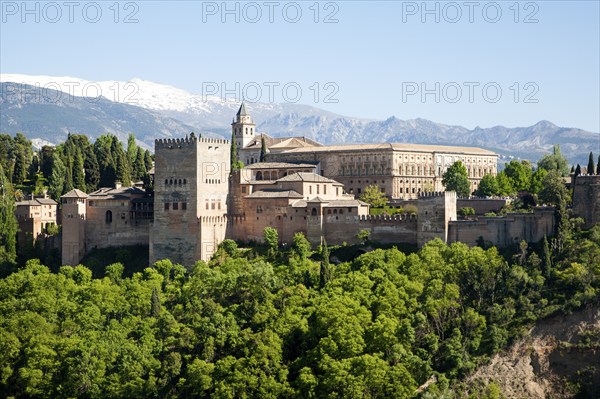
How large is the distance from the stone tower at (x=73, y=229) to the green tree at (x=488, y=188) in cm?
3771

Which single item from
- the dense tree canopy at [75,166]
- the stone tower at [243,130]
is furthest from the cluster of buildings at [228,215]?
the stone tower at [243,130]

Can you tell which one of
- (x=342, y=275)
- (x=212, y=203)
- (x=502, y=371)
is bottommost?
(x=502, y=371)

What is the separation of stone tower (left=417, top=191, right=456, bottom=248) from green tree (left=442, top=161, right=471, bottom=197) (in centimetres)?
2256

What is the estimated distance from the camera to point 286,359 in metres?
61.8

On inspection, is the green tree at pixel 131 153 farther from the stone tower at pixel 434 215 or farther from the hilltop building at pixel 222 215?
the stone tower at pixel 434 215

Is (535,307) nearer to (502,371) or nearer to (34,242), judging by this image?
(502,371)

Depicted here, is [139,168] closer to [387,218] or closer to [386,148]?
[386,148]

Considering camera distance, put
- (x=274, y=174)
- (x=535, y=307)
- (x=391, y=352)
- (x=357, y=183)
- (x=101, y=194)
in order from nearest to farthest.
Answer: (x=391, y=352) < (x=535, y=307) < (x=101, y=194) < (x=274, y=174) < (x=357, y=183)

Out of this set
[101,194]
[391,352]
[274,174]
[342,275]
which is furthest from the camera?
[274,174]

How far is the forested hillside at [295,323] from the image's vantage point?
194 ft

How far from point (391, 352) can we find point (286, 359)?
261 inches

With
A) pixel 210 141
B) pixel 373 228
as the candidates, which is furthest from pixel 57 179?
pixel 373 228

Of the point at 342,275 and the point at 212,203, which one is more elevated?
the point at 212,203

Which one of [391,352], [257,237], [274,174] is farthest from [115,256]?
[391,352]
